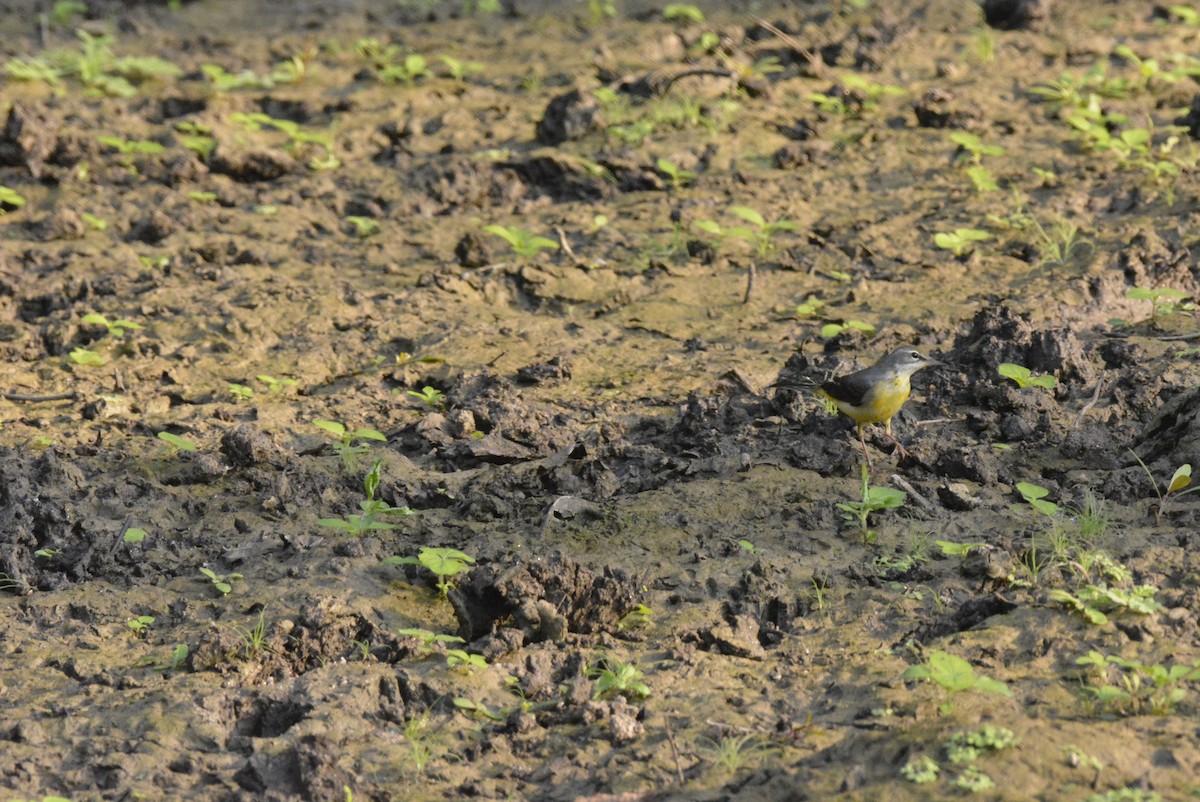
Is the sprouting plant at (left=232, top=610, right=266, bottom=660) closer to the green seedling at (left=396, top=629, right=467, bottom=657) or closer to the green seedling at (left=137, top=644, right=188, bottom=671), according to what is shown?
the green seedling at (left=137, top=644, right=188, bottom=671)

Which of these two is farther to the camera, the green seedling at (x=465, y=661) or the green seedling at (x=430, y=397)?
the green seedling at (x=430, y=397)

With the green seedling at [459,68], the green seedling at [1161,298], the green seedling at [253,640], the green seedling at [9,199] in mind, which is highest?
the green seedling at [459,68]

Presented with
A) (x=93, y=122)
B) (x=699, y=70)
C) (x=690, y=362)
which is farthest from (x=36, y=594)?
(x=699, y=70)

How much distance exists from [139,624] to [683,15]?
341 inches

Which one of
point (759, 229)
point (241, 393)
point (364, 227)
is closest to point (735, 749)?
point (241, 393)

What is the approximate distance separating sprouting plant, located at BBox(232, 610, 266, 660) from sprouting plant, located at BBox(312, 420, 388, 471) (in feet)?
4.42

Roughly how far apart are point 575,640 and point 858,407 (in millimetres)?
1956

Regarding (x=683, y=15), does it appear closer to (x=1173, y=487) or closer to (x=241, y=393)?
(x=241, y=393)

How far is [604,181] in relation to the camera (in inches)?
391

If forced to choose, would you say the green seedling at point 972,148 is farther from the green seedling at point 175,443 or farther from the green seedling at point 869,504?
the green seedling at point 175,443

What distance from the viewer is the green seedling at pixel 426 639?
5.34 metres

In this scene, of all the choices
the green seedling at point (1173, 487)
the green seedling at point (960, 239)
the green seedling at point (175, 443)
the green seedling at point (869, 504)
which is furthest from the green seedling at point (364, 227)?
the green seedling at point (1173, 487)

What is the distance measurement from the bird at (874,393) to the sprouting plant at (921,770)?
233 centimetres

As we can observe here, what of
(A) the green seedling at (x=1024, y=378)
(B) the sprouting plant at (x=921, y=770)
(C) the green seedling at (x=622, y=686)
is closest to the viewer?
(B) the sprouting plant at (x=921, y=770)
